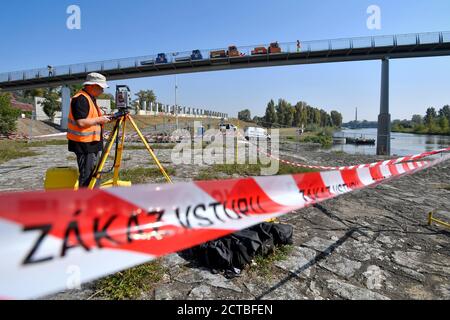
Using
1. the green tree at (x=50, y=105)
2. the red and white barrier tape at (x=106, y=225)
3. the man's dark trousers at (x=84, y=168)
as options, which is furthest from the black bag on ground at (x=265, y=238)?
the green tree at (x=50, y=105)

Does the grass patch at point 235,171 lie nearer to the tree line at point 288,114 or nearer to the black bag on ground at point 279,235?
the black bag on ground at point 279,235

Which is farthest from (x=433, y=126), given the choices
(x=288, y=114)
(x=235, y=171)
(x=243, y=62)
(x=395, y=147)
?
(x=235, y=171)

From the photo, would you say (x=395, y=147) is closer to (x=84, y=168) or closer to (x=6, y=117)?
(x=84, y=168)

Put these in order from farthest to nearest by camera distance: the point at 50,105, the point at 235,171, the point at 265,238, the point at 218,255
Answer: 1. the point at 50,105
2. the point at 235,171
3. the point at 265,238
4. the point at 218,255

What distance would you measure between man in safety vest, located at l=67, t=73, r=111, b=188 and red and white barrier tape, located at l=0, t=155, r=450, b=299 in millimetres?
2186

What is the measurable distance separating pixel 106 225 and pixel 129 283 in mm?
1403

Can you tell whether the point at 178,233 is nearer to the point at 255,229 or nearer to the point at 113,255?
the point at 113,255

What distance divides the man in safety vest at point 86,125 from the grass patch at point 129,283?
134cm

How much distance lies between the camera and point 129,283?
2402 mm

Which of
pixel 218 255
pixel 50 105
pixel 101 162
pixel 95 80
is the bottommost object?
pixel 218 255

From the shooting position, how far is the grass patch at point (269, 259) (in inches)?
107

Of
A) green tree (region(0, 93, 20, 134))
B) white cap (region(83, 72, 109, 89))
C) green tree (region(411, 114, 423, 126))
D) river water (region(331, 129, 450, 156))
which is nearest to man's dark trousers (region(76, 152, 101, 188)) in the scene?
white cap (region(83, 72, 109, 89))

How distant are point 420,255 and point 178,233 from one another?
323 centimetres

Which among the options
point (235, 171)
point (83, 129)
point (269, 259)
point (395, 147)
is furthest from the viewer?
point (395, 147)
